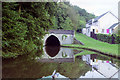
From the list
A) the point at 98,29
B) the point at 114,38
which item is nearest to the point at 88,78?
the point at 114,38

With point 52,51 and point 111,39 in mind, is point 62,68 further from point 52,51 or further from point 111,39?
point 111,39

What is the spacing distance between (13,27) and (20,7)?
122 inches

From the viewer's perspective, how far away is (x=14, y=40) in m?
9.64

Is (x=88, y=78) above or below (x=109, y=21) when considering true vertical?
below

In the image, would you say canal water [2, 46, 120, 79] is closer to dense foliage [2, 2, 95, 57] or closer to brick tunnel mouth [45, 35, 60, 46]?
dense foliage [2, 2, 95, 57]

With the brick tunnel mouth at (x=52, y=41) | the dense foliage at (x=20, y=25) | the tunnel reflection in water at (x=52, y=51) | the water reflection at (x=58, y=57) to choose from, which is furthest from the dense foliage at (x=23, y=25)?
the brick tunnel mouth at (x=52, y=41)

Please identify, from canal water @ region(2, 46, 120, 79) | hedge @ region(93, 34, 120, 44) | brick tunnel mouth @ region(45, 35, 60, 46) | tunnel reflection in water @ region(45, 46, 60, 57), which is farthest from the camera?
brick tunnel mouth @ region(45, 35, 60, 46)

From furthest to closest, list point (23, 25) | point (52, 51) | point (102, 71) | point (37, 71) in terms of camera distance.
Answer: point (52, 51) → point (23, 25) → point (102, 71) → point (37, 71)

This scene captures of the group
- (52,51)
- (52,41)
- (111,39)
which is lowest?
(52,51)

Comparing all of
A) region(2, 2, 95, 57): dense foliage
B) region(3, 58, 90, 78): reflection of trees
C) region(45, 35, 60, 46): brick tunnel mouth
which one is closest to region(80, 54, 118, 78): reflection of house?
region(3, 58, 90, 78): reflection of trees

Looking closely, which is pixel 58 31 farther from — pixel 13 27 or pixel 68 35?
pixel 13 27

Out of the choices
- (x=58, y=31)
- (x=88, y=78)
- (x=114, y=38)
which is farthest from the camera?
(x=58, y=31)

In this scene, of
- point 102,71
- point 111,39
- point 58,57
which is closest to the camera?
point 102,71

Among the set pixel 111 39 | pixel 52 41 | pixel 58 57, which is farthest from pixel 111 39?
pixel 58 57
